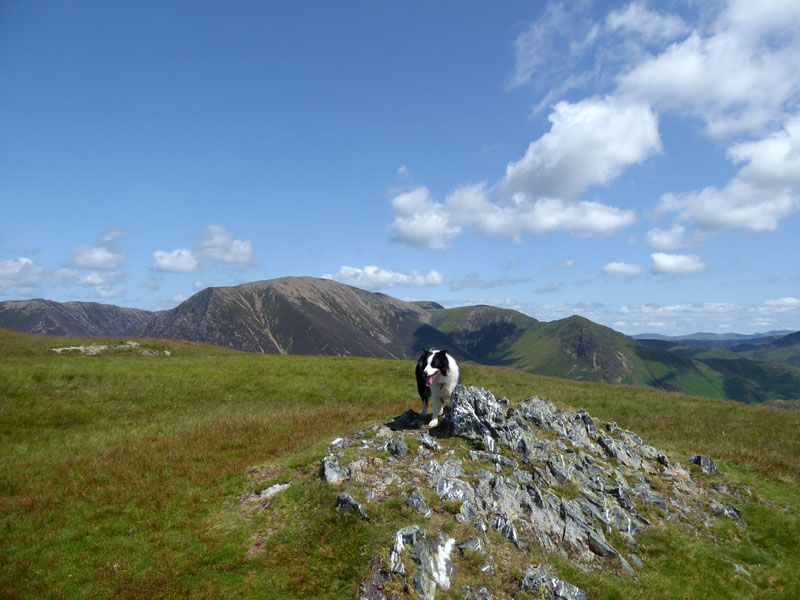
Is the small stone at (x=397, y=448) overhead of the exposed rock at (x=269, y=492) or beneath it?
overhead

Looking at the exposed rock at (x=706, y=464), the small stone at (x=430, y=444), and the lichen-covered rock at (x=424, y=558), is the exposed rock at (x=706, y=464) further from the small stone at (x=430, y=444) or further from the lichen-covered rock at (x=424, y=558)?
the lichen-covered rock at (x=424, y=558)

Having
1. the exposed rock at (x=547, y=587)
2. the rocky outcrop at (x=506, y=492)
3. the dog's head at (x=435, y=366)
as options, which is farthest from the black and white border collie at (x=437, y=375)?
the exposed rock at (x=547, y=587)

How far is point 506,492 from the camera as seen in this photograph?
1200cm

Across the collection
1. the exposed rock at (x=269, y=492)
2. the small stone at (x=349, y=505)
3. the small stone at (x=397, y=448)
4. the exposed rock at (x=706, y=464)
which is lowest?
the exposed rock at (x=706, y=464)

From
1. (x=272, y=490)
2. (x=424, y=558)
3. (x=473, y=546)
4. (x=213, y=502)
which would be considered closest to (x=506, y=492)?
(x=473, y=546)

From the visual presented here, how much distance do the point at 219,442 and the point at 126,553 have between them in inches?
347

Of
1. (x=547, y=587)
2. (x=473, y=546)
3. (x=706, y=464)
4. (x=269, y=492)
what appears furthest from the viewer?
(x=706, y=464)

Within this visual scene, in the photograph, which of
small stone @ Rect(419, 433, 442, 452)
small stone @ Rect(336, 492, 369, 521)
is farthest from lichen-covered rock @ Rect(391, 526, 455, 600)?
small stone @ Rect(419, 433, 442, 452)

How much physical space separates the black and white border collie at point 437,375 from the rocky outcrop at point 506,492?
0.56 m

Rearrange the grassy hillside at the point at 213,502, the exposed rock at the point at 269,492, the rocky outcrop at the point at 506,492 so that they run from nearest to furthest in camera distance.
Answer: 1. the rocky outcrop at the point at 506,492
2. the grassy hillside at the point at 213,502
3. the exposed rock at the point at 269,492

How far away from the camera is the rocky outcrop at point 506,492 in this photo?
9.09 m

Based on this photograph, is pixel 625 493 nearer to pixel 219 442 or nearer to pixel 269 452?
pixel 269 452

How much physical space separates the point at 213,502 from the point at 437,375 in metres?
9.19

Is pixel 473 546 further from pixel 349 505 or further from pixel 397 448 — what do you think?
pixel 397 448
